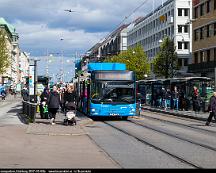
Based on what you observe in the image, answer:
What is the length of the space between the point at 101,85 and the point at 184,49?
65.2 metres

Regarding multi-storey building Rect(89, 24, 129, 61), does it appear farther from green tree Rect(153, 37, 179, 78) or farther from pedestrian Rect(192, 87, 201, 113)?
pedestrian Rect(192, 87, 201, 113)

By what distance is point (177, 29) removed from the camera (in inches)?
3511

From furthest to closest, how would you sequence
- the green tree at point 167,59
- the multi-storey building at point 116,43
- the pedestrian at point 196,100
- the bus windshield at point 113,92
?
the multi-storey building at point 116,43 → the green tree at point 167,59 → the pedestrian at point 196,100 → the bus windshield at point 113,92

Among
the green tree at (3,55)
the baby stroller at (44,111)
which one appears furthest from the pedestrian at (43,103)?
the green tree at (3,55)

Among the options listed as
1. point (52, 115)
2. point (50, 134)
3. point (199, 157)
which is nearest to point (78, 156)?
point (199, 157)

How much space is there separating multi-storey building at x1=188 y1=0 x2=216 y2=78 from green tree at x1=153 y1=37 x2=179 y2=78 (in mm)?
3008

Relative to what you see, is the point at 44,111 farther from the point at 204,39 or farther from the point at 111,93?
the point at 204,39

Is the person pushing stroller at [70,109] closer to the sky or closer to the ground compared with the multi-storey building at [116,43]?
closer to the ground

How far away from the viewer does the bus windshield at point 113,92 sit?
1035 inches

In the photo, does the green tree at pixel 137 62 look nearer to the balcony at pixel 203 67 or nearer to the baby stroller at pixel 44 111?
the balcony at pixel 203 67

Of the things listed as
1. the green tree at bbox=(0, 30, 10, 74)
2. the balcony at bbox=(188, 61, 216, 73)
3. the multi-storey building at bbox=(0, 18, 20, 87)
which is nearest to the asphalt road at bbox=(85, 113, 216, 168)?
the balcony at bbox=(188, 61, 216, 73)

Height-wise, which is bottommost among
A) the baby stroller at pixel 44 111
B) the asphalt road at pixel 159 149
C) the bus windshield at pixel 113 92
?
the asphalt road at pixel 159 149

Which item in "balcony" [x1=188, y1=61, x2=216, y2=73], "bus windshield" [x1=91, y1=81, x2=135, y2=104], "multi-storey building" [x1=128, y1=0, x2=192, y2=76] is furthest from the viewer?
"multi-storey building" [x1=128, y1=0, x2=192, y2=76]

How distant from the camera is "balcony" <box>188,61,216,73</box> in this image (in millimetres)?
60138
